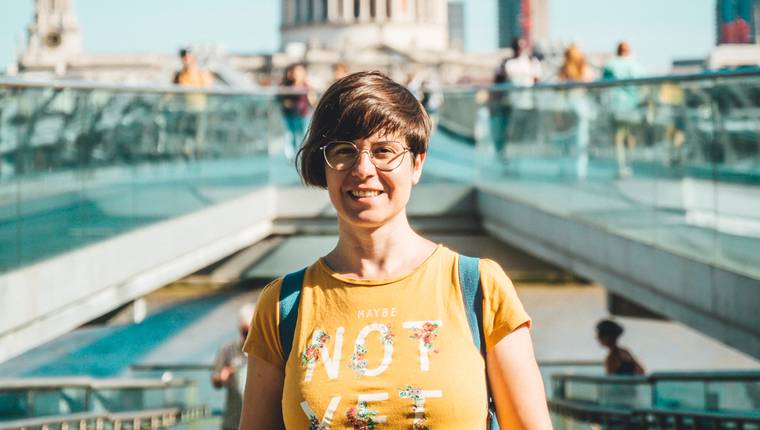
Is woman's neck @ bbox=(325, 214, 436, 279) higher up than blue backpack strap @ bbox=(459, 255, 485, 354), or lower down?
higher up

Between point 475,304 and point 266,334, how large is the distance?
0.41 meters

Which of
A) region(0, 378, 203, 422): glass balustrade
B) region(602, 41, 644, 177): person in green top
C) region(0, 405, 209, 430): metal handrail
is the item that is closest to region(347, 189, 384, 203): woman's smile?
region(0, 405, 209, 430): metal handrail

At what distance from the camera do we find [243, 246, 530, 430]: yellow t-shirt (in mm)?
2486

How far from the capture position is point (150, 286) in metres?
11.4

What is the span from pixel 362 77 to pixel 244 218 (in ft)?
42.5

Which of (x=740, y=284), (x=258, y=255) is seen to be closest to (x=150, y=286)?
(x=740, y=284)

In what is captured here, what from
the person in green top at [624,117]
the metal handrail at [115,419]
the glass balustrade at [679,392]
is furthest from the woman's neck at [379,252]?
the person in green top at [624,117]

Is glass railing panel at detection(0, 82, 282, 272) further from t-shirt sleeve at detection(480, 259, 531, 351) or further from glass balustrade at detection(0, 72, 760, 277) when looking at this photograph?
t-shirt sleeve at detection(480, 259, 531, 351)

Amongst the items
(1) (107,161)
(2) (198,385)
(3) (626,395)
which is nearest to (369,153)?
(3) (626,395)

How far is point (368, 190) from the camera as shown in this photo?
8.83ft

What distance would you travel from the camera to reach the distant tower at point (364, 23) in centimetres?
9188

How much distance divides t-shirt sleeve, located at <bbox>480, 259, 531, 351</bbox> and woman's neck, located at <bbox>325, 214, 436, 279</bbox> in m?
0.18

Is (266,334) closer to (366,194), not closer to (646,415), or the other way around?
(366,194)

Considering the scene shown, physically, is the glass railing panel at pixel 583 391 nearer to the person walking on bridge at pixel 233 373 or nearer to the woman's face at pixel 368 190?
the person walking on bridge at pixel 233 373
